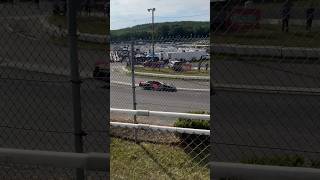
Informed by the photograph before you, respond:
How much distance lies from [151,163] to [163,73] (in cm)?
97

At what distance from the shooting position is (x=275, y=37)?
162 inches

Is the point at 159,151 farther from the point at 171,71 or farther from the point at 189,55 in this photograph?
the point at 189,55

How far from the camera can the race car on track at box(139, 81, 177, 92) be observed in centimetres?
584

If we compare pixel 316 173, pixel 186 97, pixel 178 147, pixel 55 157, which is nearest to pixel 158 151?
pixel 178 147

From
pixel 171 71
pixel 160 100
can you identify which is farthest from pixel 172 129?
pixel 160 100

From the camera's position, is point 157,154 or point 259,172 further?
point 157,154

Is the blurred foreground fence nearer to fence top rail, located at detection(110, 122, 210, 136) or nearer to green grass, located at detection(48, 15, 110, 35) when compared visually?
fence top rail, located at detection(110, 122, 210, 136)

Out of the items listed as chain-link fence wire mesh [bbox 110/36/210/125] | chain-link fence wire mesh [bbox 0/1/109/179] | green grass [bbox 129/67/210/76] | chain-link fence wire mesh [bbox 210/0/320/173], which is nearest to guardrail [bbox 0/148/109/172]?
chain-link fence wire mesh [bbox 0/1/109/179]

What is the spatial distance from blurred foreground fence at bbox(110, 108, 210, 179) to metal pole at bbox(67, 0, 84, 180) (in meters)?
1.55

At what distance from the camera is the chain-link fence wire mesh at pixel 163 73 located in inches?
181

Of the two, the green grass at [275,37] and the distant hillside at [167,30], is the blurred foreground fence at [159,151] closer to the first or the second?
the distant hillside at [167,30]

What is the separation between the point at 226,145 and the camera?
15.8ft

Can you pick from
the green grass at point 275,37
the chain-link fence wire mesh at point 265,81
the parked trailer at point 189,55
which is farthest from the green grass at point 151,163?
the green grass at point 275,37

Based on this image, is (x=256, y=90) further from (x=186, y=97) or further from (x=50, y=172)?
(x=50, y=172)
